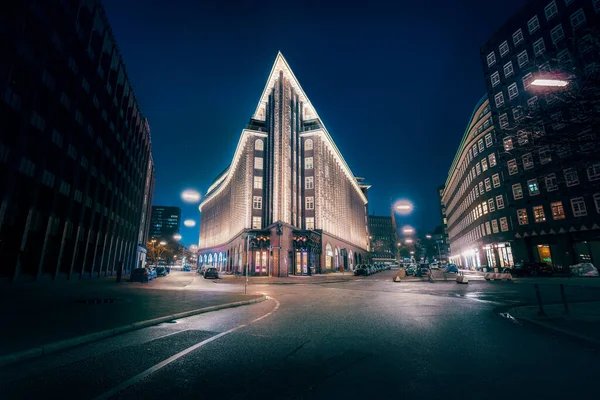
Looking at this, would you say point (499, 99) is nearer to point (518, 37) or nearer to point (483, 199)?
point (518, 37)

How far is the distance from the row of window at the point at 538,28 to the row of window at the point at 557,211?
19.4 m

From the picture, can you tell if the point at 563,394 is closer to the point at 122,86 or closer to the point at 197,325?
the point at 197,325

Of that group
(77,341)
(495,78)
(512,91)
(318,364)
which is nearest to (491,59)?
(495,78)

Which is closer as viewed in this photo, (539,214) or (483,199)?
(539,214)

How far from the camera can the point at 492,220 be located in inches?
1821

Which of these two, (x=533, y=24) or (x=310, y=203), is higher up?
(x=533, y=24)

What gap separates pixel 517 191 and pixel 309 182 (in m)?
30.3

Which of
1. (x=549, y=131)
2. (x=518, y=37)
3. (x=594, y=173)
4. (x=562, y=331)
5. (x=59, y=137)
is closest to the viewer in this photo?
(x=562, y=331)

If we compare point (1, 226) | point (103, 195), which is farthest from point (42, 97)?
point (103, 195)

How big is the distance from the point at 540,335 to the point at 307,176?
43385mm

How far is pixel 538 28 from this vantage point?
3825cm

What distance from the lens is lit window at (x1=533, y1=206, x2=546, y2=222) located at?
36.5 metres

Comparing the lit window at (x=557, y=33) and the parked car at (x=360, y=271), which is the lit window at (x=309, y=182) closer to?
the parked car at (x=360, y=271)

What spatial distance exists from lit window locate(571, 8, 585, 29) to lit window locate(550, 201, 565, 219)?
68.1 feet
